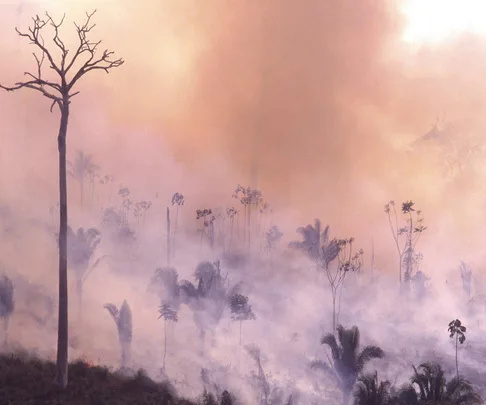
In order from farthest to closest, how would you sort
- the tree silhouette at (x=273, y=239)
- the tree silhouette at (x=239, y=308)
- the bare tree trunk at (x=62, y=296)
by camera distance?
1. the tree silhouette at (x=273, y=239)
2. the tree silhouette at (x=239, y=308)
3. the bare tree trunk at (x=62, y=296)

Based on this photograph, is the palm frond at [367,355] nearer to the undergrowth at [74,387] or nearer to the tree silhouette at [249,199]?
the undergrowth at [74,387]

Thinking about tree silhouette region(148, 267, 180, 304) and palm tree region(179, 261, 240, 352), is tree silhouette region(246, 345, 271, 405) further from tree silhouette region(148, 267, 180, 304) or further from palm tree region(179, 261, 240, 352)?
tree silhouette region(148, 267, 180, 304)

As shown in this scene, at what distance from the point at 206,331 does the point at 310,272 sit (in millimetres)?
34522

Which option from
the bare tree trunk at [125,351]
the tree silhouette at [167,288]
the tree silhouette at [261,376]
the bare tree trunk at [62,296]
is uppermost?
the bare tree trunk at [62,296]

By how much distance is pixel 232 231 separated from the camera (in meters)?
106

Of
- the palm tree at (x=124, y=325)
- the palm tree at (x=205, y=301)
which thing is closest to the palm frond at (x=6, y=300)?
the palm tree at (x=124, y=325)

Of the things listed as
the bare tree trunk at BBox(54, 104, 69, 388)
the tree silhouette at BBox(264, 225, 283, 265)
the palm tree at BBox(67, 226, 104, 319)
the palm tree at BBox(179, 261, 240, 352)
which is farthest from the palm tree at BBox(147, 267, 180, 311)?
the tree silhouette at BBox(264, 225, 283, 265)

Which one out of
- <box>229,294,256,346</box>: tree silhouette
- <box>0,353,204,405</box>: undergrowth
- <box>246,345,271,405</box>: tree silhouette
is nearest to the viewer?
<box>0,353,204,405</box>: undergrowth

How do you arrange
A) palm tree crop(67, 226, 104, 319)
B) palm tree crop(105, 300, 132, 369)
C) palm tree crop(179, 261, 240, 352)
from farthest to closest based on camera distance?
1. palm tree crop(67, 226, 104, 319)
2. palm tree crop(179, 261, 240, 352)
3. palm tree crop(105, 300, 132, 369)

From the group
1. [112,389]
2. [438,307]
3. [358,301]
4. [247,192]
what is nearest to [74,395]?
[112,389]

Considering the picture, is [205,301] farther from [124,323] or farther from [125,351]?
[125,351]

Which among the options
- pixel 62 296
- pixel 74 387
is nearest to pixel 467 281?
pixel 74 387

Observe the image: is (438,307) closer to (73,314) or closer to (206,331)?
(206,331)

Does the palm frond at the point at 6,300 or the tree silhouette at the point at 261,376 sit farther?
the palm frond at the point at 6,300
